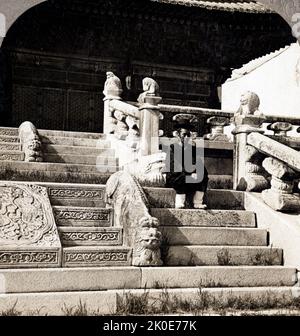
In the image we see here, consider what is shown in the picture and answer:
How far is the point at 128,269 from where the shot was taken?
673 cm

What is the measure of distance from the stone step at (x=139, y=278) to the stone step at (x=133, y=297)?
0.18 meters

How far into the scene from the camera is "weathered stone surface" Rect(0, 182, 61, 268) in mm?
6496

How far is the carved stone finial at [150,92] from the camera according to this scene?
32.3ft

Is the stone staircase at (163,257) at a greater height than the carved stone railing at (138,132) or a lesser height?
lesser

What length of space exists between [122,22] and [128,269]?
10207 mm

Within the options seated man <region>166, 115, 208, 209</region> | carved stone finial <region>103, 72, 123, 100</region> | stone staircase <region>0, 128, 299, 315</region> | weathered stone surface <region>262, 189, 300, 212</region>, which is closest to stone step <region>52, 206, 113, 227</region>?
stone staircase <region>0, 128, 299, 315</region>

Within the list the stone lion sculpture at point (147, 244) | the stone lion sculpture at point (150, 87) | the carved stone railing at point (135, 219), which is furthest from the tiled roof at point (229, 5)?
the stone lion sculpture at point (147, 244)

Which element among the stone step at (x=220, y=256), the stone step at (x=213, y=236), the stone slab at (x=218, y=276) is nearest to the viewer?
the stone slab at (x=218, y=276)

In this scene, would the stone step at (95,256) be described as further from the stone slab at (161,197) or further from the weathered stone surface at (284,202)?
the weathered stone surface at (284,202)

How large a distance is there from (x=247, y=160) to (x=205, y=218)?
5.70ft

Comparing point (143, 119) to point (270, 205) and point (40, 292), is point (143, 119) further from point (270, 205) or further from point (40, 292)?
point (40, 292)

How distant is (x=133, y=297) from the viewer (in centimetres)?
634

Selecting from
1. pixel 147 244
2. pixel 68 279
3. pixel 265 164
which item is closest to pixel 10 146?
pixel 265 164
